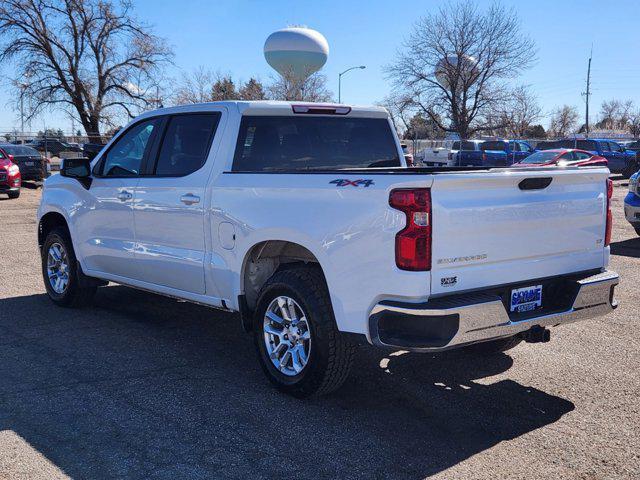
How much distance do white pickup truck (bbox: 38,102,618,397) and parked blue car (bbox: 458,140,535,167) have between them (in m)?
27.1

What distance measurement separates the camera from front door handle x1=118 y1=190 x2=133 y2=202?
5.99 metres

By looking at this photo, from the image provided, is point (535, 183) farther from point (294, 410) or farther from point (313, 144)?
point (294, 410)

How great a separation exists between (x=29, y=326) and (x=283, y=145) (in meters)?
3.08

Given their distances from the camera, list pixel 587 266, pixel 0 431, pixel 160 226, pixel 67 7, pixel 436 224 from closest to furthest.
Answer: pixel 436 224
pixel 0 431
pixel 587 266
pixel 160 226
pixel 67 7

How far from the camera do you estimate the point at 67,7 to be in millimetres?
40125

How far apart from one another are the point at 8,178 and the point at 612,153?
28224mm

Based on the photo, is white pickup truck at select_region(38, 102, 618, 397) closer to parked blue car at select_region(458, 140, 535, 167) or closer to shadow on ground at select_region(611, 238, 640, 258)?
shadow on ground at select_region(611, 238, 640, 258)

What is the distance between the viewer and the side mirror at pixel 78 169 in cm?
656

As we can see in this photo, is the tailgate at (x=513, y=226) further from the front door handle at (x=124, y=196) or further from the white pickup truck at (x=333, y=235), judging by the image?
the front door handle at (x=124, y=196)

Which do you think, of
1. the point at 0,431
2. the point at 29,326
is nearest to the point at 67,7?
the point at 29,326

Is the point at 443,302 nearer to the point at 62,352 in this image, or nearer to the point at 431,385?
the point at 431,385

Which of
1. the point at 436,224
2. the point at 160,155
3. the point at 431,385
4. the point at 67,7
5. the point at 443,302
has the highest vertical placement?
the point at 67,7

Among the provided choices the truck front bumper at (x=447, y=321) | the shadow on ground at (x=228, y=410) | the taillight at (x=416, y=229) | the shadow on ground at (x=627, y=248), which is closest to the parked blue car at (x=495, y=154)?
the shadow on ground at (x=627, y=248)

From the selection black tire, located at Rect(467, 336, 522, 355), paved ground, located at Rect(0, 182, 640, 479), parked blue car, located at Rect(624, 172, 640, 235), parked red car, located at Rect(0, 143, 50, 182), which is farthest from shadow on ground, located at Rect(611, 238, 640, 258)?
parked red car, located at Rect(0, 143, 50, 182)
